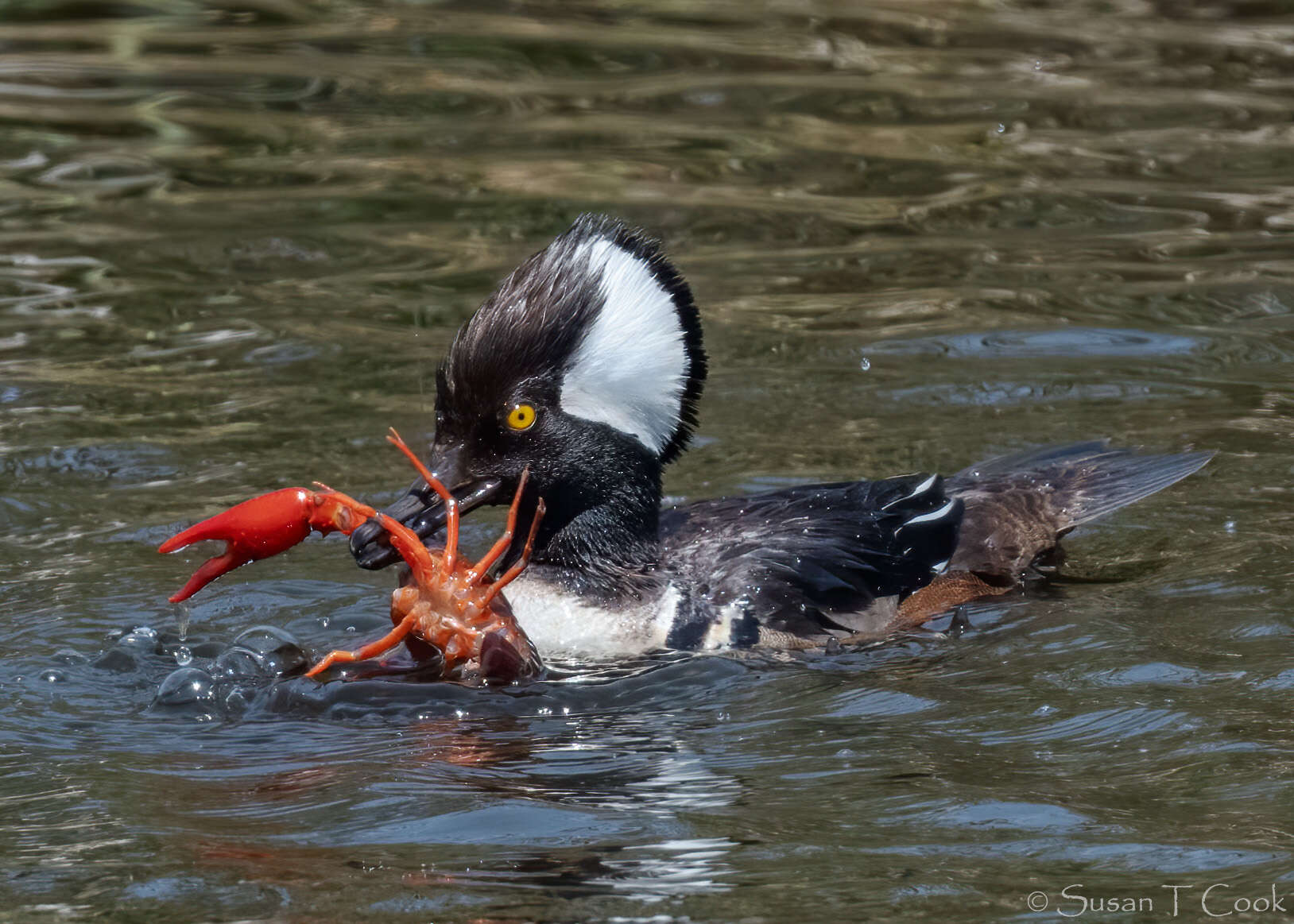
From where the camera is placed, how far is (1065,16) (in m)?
14.8

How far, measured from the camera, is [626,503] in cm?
607

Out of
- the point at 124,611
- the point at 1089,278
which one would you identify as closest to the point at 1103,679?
the point at 124,611

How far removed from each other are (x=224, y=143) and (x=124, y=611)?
6.61 metres

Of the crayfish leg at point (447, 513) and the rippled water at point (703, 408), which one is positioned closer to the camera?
the rippled water at point (703, 408)

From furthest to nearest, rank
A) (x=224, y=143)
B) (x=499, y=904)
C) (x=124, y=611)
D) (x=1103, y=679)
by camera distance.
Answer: (x=224, y=143)
(x=124, y=611)
(x=1103, y=679)
(x=499, y=904)

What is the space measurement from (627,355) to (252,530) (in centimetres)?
130

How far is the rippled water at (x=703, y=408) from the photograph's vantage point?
4.54 metres

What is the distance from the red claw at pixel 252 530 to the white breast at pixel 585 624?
87cm

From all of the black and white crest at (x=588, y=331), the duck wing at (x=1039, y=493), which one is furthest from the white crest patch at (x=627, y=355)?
the duck wing at (x=1039, y=493)

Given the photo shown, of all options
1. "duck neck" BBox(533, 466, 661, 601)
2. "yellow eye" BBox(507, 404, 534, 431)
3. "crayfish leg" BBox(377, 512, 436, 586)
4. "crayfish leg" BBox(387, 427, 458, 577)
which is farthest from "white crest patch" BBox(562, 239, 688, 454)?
"crayfish leg" BBox(377, 512, 436, 586)

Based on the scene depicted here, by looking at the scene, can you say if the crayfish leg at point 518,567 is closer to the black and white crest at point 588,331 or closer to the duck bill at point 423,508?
the duck bill at point 423,508

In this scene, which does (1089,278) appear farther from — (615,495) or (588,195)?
(615,495)

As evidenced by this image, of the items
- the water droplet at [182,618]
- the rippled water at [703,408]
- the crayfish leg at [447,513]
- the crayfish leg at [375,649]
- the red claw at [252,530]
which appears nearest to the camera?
the rippled water at [703,408]

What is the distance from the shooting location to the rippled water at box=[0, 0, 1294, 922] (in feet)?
14.9
